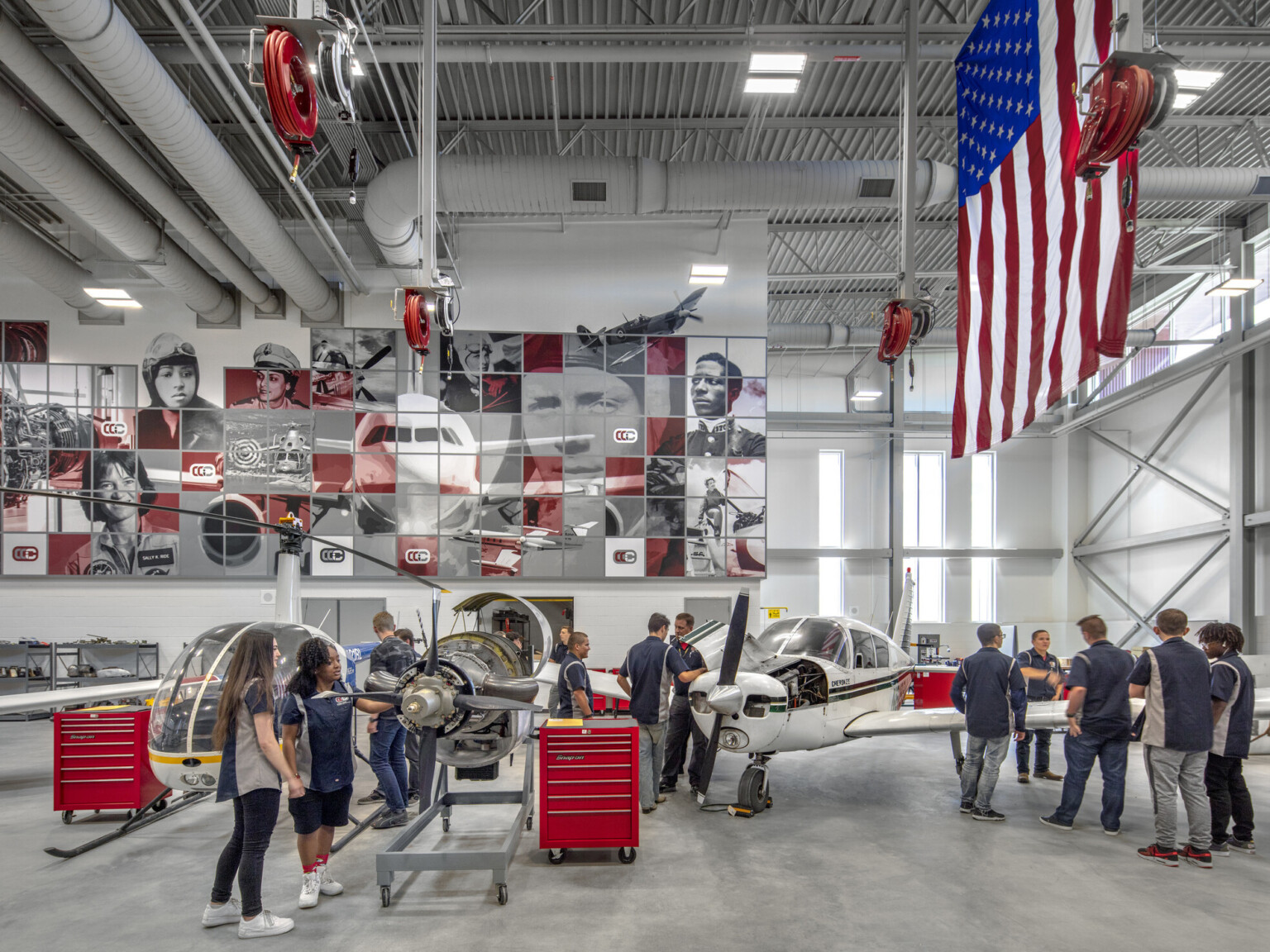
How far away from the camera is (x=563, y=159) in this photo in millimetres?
11648

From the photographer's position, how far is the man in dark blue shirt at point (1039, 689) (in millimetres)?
8883

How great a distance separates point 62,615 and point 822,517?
19333 millimetres

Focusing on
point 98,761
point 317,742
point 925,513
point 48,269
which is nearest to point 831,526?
point 925,513

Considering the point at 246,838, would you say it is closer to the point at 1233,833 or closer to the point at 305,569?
the point at 1233,833

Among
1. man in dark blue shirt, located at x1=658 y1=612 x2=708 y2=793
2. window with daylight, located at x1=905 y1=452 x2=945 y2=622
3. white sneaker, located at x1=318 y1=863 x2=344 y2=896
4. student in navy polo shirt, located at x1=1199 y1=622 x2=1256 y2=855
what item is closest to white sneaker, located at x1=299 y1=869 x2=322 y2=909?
white sneaker, located at x1=318 y1=863 x2=344 y2=896

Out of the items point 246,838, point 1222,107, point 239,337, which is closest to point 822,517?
point 1222,107

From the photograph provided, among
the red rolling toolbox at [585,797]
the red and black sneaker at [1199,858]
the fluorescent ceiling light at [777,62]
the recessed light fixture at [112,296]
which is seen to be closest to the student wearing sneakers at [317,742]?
the red rolling toolbox at [585,797]

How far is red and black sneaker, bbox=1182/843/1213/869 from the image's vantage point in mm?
5887

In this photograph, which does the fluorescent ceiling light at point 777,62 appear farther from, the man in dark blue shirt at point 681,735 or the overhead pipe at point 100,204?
the overhead pipe at point 100,204

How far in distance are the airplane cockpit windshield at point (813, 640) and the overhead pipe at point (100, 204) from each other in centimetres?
1028

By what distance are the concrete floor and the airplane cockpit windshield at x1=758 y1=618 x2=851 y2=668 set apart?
1.48 metres

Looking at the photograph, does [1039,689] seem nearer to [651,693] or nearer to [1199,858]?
[1199,858]

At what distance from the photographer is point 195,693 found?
20.4 feet

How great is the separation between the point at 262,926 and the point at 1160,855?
20.9 feet
